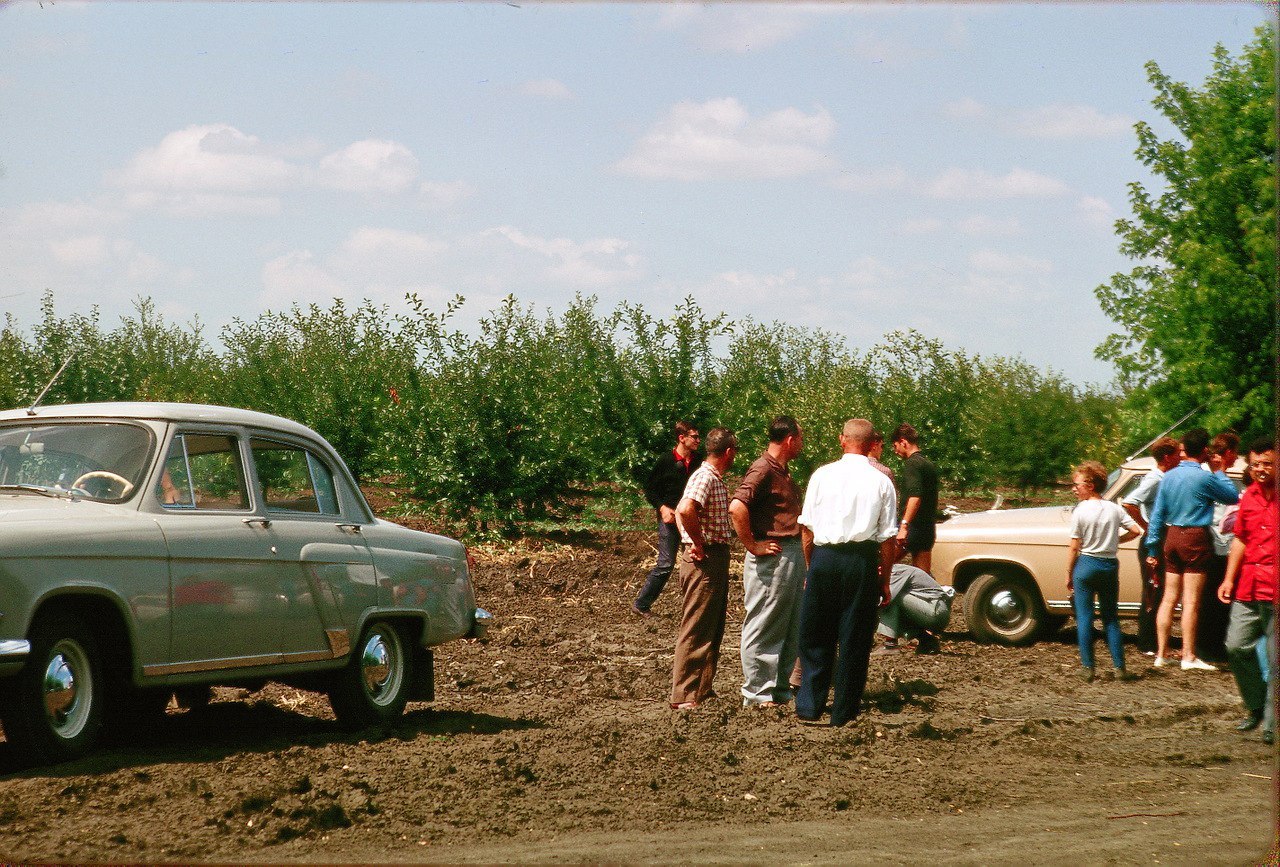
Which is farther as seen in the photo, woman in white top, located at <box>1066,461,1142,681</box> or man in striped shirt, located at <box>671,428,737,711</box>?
woman in white top, located at <box>1066,461,1142,681</box>

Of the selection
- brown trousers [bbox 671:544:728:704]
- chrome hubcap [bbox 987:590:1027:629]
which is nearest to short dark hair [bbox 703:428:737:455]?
brown trousers [bbox 671:544:728:704]

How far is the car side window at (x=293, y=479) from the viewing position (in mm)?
7180

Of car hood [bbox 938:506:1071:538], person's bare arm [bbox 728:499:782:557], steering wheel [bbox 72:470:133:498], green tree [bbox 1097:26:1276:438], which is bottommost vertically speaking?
car hood [bbox 938:506:1071:538]

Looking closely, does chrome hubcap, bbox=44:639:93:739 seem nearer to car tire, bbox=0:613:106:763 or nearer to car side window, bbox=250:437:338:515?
car tire, bbox=0:613:106:763

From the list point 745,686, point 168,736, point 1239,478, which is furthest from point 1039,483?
point 168,736

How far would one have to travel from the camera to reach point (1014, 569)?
39.2 ft

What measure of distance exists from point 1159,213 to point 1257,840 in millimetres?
34847

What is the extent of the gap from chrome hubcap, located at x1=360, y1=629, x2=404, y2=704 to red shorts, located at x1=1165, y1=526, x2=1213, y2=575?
5951 millimetres

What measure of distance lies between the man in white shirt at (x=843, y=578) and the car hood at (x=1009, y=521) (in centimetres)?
445

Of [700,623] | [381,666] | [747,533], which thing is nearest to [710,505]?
[747,533]

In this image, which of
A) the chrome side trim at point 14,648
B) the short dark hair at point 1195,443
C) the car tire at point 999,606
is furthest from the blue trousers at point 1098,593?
the chrome side trim at point 14,648

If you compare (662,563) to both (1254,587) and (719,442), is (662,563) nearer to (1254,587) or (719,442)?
(719,442)

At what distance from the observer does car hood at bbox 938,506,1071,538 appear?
12.0 meters

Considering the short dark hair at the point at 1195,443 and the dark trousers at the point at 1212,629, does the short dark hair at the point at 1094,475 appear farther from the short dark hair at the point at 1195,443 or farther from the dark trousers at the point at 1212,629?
the dark trousers at the point at 1212,629
